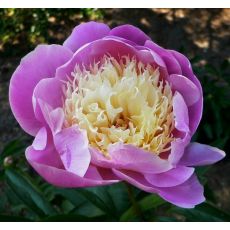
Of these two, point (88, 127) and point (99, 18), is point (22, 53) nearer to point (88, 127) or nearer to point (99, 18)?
point (99, 18)

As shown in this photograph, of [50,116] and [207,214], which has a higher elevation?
[50,116]

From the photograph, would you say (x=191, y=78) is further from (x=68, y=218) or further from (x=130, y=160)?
(x=68, y=218)

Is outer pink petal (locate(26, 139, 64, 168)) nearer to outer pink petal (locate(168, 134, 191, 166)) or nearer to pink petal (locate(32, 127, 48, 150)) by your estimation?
pink petal (locate(32, 127, 48, 150))

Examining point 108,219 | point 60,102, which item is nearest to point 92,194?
point 108,219

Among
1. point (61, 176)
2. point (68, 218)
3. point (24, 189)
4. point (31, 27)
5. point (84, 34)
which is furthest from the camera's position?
point (31, 27)

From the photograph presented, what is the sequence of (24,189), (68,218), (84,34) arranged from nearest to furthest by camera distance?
(84,34) < (68,218) < (24,189)

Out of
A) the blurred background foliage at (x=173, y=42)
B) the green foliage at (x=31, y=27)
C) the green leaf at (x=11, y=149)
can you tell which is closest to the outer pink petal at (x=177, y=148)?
the green leaf at (x=11, y=149)

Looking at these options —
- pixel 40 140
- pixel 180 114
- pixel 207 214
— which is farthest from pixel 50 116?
pixel 207 214
